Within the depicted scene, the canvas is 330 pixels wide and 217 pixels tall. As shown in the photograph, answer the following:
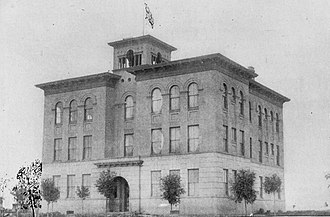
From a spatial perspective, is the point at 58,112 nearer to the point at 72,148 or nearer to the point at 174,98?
the point at 72,148

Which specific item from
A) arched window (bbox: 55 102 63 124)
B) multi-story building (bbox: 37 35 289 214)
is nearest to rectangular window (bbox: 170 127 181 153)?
multi-story building (bbox: 37 35 289 214)

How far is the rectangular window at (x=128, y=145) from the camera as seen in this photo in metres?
48.7

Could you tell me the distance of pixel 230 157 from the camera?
4478 cm

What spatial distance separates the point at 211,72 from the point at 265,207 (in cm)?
1485

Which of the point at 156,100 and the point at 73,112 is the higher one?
the point at 156,100

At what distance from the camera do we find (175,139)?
148ft

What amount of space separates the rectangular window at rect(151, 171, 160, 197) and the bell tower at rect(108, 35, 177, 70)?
1040cm

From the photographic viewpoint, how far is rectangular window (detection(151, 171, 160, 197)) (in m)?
45.0

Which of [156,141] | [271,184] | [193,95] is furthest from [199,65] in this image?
[271,184]

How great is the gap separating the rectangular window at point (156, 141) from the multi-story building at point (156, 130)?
0.08 meters

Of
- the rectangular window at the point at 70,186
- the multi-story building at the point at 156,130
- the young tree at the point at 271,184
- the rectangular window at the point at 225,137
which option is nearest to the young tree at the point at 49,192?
the multi-story building at the point at 156,130

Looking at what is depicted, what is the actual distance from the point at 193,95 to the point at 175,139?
12.2ft

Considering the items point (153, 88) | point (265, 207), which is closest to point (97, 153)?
point (153, 88)

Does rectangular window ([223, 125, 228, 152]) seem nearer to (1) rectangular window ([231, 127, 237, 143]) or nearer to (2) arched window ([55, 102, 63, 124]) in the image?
(1) rectangular window ([231, 127, 237, 143])
